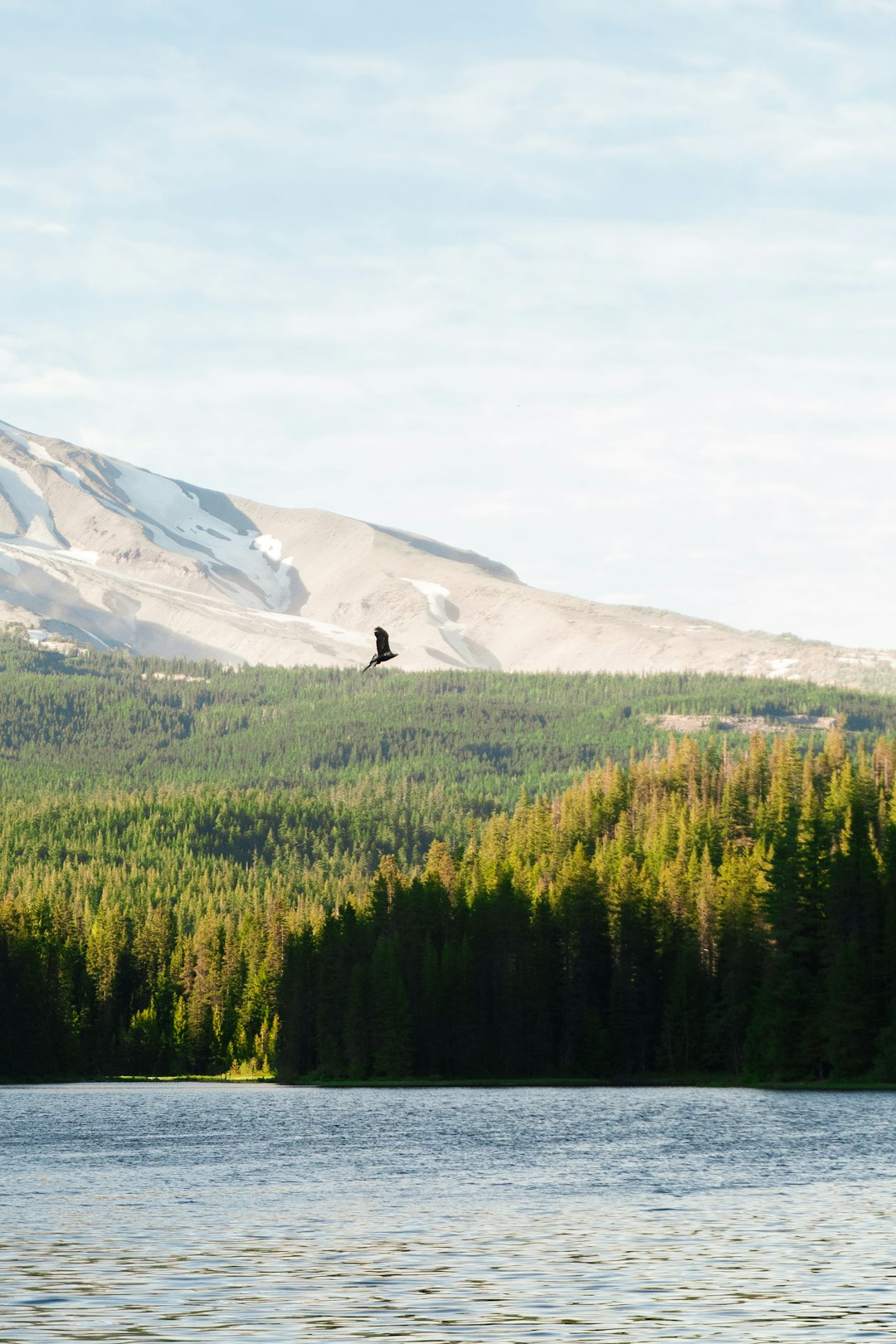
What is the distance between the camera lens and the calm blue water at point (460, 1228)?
44.1 meters

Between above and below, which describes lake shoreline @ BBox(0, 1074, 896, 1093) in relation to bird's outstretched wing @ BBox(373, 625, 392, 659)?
below

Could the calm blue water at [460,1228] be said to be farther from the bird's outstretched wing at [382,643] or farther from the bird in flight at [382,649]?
the bird's outstretched wing at [382,643]

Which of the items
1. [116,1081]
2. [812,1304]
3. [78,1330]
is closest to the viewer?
[78,1330]

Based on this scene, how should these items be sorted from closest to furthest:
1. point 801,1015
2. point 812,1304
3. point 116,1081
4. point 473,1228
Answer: point 812,1304 < point 473,1228 < point 801,1015 < point 116,1081

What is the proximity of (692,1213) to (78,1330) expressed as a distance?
28.5 meters

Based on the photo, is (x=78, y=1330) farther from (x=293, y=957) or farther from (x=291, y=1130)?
(x=293, y=957)

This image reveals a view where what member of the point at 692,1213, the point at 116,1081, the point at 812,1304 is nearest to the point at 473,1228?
the point at 692,1213

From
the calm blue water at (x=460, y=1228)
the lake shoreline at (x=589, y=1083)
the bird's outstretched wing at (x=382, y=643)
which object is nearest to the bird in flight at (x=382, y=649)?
the bird's outstretched wing at (x=382, y=643)

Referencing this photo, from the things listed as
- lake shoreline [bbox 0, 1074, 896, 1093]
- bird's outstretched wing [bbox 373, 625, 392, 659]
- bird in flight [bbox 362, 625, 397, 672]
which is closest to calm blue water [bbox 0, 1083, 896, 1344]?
bird in flight [bbox 362, 625, 397, 672]

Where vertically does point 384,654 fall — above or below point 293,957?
above

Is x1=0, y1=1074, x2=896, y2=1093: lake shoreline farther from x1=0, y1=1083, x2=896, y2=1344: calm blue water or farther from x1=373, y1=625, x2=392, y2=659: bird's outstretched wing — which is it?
x1=373, y1=625, x2=392, y2=659: bird's outstretched wing

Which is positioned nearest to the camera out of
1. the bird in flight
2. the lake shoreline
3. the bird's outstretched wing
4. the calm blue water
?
the bird in flight

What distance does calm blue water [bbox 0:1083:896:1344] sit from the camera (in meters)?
44.1

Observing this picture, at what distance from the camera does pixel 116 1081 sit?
19962 centimetres
